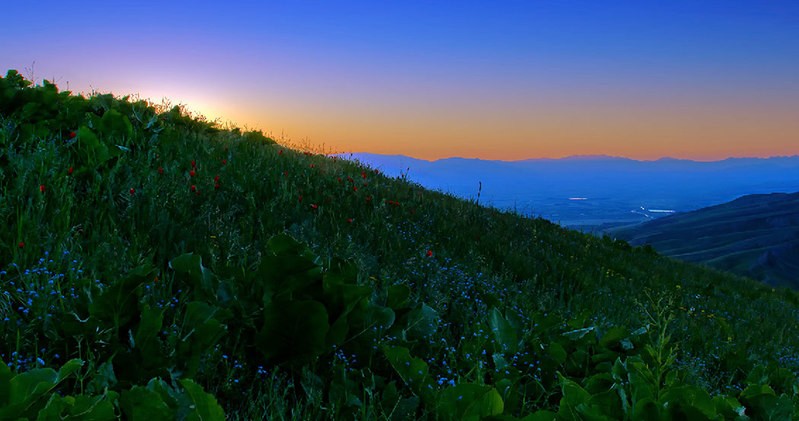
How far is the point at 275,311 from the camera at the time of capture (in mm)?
2434

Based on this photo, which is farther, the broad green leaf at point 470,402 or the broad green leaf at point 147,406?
the broad green leaf at point 470,402

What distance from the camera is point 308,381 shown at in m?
2.39

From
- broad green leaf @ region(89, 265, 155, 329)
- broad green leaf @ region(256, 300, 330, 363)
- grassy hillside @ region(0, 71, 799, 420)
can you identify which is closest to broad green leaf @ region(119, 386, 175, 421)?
grassy hillside @ region(0, 71, 799, 420)

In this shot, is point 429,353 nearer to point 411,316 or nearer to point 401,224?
point 411,316

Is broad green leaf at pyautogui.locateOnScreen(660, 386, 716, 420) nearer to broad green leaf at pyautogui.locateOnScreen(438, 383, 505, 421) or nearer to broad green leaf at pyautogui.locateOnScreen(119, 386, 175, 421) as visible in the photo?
broad green leaf at pyautogui.locateOnScreen(438, 383, 505, 421)

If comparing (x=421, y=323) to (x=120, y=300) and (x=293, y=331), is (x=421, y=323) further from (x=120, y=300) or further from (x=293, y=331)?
(x=120, y=300)

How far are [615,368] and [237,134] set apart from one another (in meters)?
8.57

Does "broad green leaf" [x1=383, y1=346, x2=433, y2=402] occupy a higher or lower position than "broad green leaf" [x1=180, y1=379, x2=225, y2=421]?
lower

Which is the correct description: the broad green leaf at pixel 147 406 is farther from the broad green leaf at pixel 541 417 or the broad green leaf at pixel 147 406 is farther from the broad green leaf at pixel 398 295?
the broad green leaf at pixel 398 295

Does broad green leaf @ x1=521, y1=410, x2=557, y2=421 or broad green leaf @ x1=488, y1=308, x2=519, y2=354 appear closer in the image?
broad green leaf @ x1=521, y1=410, x2=557, y2=421

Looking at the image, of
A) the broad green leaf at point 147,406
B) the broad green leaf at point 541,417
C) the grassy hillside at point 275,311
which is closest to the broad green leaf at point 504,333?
the grassy hillside at point 275,311

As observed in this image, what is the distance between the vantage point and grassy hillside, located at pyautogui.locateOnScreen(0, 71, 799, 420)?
82.0 inches

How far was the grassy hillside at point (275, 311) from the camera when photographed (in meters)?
2.08

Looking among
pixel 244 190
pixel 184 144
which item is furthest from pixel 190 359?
pixel 184 144
